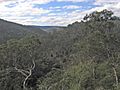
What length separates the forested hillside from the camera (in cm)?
2573

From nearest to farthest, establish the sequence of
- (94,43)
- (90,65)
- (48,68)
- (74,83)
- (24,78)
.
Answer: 1. (74,83)
2. (90,65)
3. (94,43)
4. (24,78)
5. (48,68)

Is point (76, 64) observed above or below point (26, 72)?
above

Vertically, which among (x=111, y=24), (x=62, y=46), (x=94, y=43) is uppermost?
(x=111, y=24)

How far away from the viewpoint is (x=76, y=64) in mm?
29906

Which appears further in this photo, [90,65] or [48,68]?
[48,68]

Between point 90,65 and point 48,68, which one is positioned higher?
point 90,65

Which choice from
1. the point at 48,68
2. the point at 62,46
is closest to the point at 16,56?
the point at 48,68

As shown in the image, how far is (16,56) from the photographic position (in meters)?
34.3

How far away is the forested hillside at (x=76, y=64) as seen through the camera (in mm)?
25734

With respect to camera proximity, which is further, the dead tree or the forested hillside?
the dead tree

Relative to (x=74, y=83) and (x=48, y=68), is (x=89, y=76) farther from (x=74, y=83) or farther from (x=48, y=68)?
(x=48, y=68)

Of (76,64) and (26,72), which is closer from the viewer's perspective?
(76,64)

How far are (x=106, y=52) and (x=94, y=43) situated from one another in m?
1.73

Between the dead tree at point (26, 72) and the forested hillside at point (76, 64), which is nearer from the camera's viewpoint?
the forested hillside at point (76, 64)
